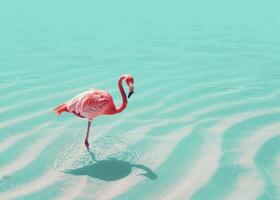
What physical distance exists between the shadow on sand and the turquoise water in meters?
0.01

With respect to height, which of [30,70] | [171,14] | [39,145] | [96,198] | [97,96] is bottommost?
[96,198]

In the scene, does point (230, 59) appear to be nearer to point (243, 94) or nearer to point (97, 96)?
point (243, 94)

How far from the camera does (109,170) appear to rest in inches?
200

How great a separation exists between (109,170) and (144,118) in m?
1.71

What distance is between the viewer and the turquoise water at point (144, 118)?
4.87m

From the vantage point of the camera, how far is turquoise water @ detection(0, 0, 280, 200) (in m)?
4.87

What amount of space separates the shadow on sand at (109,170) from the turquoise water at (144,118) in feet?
0.03

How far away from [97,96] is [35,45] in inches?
273

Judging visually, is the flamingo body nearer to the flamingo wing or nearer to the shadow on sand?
the flamingo wing

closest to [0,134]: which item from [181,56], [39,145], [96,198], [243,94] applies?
[39,145]

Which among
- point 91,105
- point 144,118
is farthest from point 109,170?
point 144,118

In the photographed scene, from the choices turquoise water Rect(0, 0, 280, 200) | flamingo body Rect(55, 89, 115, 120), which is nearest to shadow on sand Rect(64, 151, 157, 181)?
turquoise water Rect(0, 0, 280, 200)

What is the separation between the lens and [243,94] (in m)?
8.03

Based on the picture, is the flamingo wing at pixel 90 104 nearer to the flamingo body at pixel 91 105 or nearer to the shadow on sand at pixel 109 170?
the flamingo body at pixel 91 105
